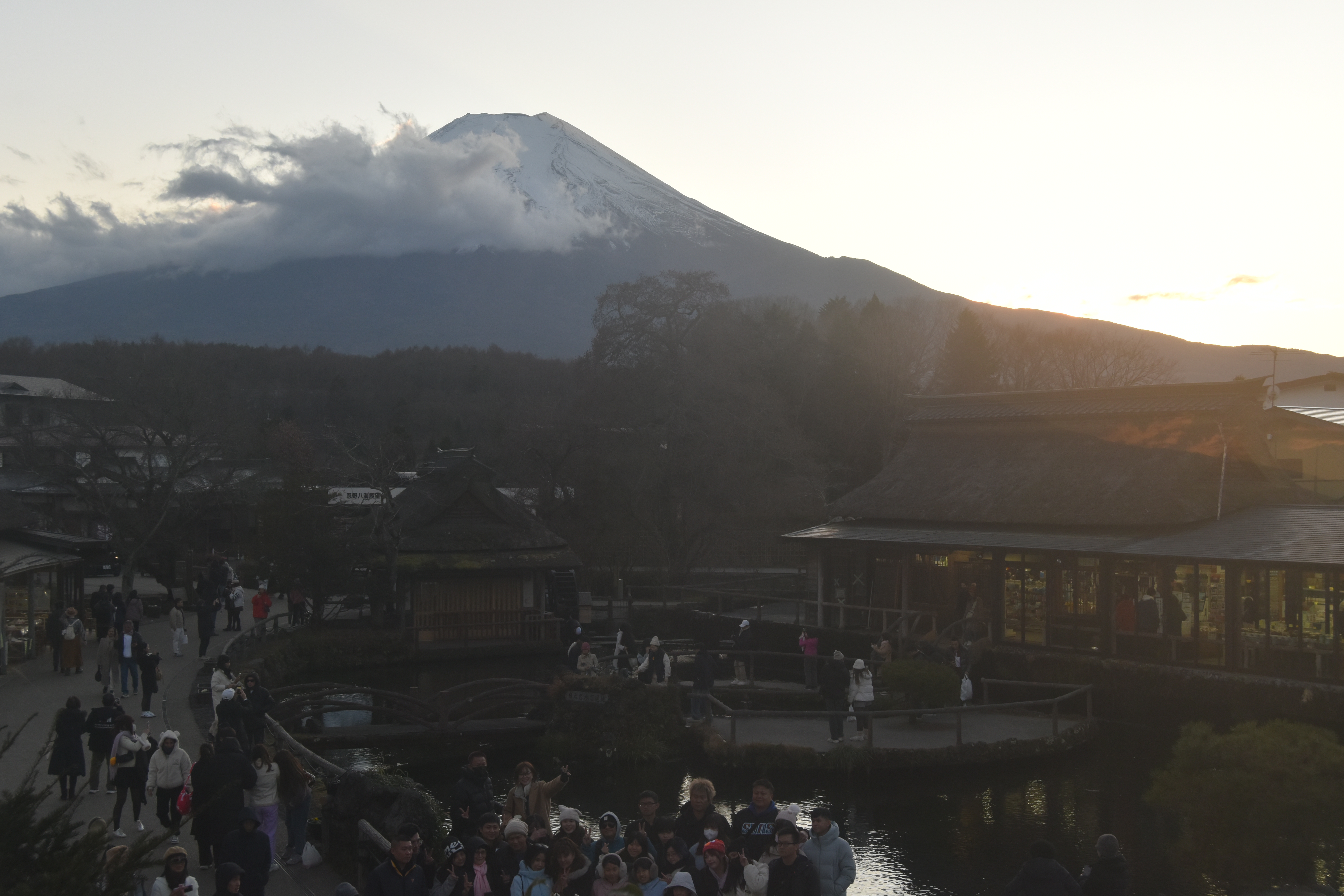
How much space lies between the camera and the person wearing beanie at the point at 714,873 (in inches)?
305

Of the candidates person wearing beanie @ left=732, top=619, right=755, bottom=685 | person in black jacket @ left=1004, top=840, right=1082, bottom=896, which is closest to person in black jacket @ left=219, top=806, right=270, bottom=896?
person in black jacket @ left=1004, top=840, right=1082, bottom=896

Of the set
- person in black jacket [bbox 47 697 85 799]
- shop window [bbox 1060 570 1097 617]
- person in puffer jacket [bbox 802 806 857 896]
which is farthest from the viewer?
shop window [bbox 1060 570 1097 617]

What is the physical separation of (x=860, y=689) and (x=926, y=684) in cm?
145

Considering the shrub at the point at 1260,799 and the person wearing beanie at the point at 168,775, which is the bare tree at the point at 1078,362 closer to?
the shrub at the point at 1260,799

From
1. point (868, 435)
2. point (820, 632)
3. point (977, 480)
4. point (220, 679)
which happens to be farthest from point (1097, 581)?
point (868, 435)

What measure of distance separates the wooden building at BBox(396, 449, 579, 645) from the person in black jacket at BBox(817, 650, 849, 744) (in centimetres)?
1444

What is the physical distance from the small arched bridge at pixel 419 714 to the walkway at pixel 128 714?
6.13ft

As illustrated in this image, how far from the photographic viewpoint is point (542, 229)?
602 ft

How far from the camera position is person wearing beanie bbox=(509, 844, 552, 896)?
756 cm

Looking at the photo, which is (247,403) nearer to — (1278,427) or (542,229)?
(1278,427)

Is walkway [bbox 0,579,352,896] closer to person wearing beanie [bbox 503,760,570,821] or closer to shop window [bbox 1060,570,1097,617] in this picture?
person wearing beanie [bbox 503,760,570,821]

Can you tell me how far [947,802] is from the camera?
1570 cm

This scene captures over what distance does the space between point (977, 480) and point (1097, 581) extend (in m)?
5.70

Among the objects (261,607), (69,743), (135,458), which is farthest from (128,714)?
(135,458)
